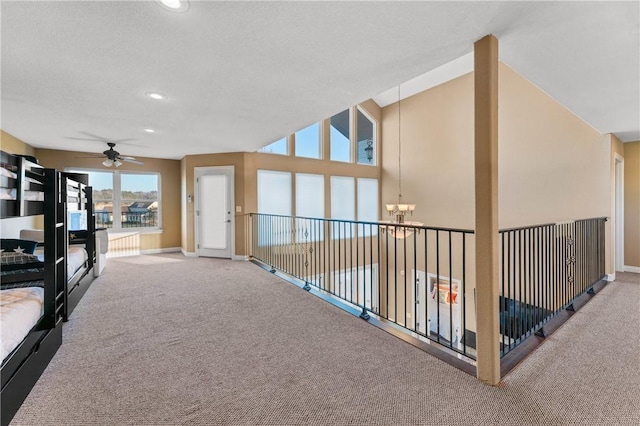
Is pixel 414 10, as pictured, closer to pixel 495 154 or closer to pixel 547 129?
pixel 495 154

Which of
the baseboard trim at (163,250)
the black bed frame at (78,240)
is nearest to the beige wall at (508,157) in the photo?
the baseboard trim at (163,250)

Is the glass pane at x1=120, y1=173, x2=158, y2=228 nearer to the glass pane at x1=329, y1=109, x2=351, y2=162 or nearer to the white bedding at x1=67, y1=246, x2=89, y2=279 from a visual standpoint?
the white bedding at x1=67, y1=246, x2=89, y2=279

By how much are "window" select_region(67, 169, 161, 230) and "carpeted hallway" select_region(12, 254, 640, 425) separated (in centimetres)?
394

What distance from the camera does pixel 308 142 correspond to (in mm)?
7391

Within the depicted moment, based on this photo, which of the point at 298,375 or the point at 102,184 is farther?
the point at 102,184

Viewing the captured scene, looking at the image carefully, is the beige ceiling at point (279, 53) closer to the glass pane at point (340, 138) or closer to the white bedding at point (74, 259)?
the white bedding at point (74, 259)

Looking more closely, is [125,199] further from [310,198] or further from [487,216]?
[487,216]

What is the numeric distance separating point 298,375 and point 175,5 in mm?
2411

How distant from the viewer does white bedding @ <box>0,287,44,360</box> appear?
1.50 metres

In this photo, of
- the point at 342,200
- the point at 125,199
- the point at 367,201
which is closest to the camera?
the point at 125,199

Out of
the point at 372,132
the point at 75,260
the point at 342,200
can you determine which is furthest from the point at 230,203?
the point at 372,132

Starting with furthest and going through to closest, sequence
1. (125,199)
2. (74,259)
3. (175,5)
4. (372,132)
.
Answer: (372,132)
(125,199)
(74,259)
(175,5)

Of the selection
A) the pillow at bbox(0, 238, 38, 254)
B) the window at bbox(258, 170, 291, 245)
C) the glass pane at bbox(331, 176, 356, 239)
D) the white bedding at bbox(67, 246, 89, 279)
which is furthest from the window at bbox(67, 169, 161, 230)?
the glass pane at bbox(331, 176, 356, 239)

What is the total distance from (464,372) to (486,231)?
3.17 ft
